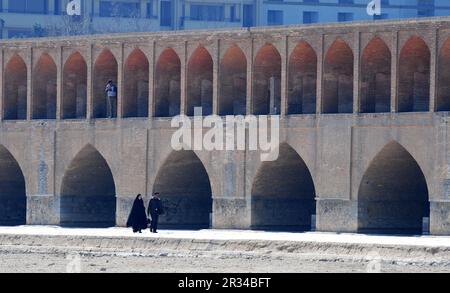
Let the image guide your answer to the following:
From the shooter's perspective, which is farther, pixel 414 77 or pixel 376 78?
pixel 376 78

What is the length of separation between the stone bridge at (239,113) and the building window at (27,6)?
1376 inches

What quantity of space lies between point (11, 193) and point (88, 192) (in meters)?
3.27

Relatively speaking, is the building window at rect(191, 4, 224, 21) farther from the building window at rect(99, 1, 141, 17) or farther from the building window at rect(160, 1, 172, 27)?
the building window at rect(99, 1, 141, 17)

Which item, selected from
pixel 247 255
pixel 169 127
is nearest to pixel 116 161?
pixel 169 127

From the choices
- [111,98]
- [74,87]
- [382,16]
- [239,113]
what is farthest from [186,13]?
A: [239,113]

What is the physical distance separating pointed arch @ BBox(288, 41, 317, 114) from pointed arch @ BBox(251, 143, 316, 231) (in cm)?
119

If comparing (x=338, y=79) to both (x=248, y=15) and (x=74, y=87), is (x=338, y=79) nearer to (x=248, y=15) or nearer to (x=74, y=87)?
(x=74, y=87)

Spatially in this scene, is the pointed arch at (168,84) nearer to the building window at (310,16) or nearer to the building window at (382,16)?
the building window at (382,16)

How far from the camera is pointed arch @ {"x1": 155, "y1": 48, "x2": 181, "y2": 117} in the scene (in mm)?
49375

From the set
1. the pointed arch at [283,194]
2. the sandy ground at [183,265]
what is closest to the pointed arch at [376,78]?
the pointed arch at [283,194]

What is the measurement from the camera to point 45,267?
39.8m

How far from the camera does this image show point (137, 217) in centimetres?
4581

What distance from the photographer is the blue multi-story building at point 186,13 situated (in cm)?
8725

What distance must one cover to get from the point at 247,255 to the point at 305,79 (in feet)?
23.9
